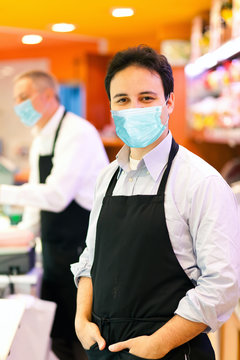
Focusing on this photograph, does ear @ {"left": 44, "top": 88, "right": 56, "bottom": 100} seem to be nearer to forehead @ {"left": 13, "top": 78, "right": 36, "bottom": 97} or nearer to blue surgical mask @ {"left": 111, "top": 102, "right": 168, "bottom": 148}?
forehead @ {"left": 13, "top": 78, "right": 36, "bottom": 97}

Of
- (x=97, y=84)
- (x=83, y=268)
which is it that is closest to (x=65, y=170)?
(x=83, y=268)

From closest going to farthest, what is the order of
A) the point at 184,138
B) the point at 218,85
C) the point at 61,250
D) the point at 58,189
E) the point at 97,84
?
the point at 58,189 < the point at 61,250 < the point at 218,85 < the point at 184,138 < the point at 97,84

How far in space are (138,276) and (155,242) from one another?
0.40ft

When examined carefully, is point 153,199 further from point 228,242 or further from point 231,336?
point 231,336

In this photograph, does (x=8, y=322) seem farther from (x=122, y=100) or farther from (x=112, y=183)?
(x=122, y=100)

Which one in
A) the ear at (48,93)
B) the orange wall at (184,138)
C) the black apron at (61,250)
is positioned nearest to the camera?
the black apron at (61,250)

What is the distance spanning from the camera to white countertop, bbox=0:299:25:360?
1470 mm

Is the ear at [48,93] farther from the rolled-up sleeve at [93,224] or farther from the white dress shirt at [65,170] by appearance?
the rolled-up sleeve at [93,224]

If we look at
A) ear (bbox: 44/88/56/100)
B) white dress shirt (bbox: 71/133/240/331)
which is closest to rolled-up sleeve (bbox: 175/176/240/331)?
white dress shirt (bbox: 71/133/240/331)

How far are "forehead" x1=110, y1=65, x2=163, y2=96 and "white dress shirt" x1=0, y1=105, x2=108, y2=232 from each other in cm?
119

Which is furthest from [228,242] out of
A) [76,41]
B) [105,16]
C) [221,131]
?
[76,41]

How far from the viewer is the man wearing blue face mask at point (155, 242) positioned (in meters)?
1.35

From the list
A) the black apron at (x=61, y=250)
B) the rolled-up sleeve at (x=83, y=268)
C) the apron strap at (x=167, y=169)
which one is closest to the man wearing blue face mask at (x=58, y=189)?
the black apron at (x=61, y=250)

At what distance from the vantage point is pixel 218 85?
3846 millimetres
